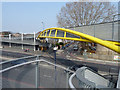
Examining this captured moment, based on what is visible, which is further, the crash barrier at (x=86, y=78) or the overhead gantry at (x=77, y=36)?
the overhead gantry at (x=77, y=36)

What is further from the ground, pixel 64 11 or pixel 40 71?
pixel 64 11

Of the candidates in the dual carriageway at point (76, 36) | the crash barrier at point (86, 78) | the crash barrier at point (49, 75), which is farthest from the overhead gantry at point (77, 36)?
the crash barrier at point (49, 75)

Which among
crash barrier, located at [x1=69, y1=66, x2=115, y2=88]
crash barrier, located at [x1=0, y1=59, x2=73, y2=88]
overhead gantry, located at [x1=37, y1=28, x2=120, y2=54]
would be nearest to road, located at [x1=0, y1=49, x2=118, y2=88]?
crash barrier, located at [x1=0, y1=59, x2=73, y2=88]

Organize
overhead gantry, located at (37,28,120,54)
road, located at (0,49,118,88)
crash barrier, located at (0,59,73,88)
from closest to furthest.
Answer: road, located at (0,49,118,88) < crash barrier, located at (0,59,73,88) < overhead gantry, located at (37,28,120,54)

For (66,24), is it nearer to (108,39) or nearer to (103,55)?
(103,55)

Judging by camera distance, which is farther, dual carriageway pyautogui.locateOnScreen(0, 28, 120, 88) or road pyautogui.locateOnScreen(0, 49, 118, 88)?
dual carriageway pyautogui.locateOnScreen(0, 28, 120, 88)

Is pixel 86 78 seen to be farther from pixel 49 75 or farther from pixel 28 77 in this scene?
pixel 28 77

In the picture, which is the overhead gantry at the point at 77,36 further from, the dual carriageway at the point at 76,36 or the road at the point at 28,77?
the road at the point at 28,77

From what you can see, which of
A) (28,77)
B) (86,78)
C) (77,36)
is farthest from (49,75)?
(77,36)

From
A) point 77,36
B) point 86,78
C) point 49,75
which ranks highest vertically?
point 77,36

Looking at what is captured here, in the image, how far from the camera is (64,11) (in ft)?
70.3

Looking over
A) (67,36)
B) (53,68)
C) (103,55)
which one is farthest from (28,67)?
(103,55)

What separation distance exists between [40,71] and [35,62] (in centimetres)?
17

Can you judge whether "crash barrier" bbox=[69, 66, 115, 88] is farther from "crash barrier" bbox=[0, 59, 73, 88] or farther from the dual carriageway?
the dual carriageway
